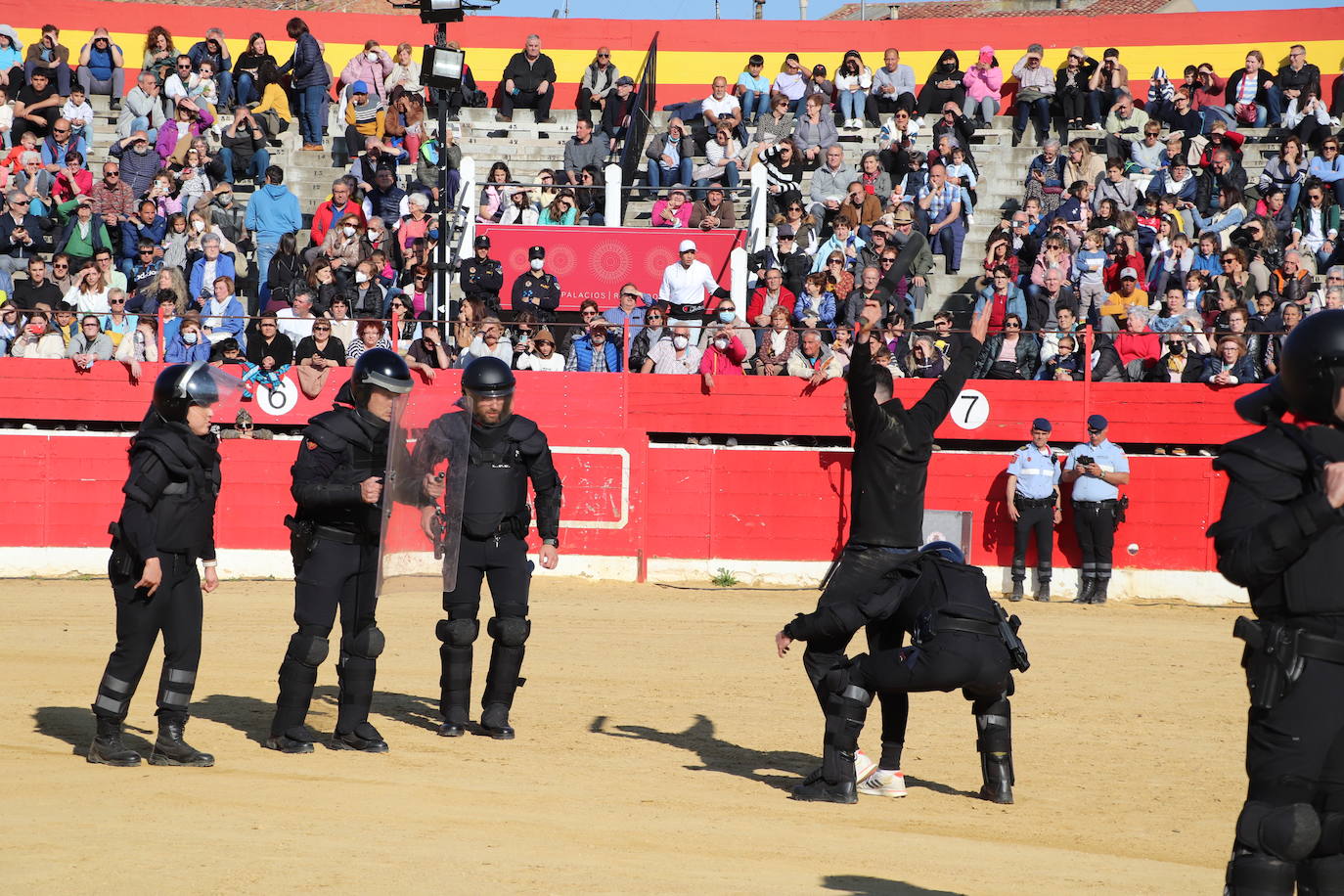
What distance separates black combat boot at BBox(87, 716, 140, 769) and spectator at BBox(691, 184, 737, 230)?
44.2ft

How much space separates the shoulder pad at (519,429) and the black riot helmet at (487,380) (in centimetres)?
19

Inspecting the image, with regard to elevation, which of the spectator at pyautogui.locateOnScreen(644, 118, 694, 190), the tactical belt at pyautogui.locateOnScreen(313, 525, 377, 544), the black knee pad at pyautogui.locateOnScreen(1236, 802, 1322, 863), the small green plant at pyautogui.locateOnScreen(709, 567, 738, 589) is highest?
the spectator at pyautogui.locateOnScreen(644, 118, 694, 190)

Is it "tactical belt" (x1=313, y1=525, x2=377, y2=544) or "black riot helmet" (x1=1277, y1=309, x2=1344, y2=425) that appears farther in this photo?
"tactical belt" (x1=313, y1=525, x2=377, y2=544)

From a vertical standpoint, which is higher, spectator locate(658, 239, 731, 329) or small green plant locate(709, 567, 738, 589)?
spectator locate(658, 239, 731, 329)

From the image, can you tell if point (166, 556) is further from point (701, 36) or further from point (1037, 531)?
point (701, 36)

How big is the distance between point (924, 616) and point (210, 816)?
3.43 metres

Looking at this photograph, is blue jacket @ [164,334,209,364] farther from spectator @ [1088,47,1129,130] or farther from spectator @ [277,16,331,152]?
spectator @ [1088,47,1129,130]

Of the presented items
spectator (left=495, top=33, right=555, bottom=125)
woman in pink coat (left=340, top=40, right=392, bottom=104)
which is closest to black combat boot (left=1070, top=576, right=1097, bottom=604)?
spectator (left=495, top=33, right=555, bottom=125)

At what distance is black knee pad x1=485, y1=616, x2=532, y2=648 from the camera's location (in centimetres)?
910

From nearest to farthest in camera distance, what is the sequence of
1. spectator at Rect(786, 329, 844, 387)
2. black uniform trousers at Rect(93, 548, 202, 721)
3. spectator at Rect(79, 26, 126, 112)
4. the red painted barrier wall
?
black uniform trousers at Rect(93, 548, 202, 721), the red painted barrier wall, spectator at Rect(786, 329, 844, 387), spectator at Rect(79, 26, 126, 112)

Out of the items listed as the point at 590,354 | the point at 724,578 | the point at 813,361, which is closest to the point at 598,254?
the point at 590,354

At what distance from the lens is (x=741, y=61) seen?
2675 cm

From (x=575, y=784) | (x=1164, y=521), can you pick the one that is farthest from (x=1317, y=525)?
(x=1164, y=521)

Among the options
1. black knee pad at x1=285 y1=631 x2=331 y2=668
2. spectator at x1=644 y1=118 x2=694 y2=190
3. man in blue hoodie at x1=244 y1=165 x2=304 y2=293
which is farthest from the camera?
spectator at x1=644 y1=118 x2=694 y2=190
